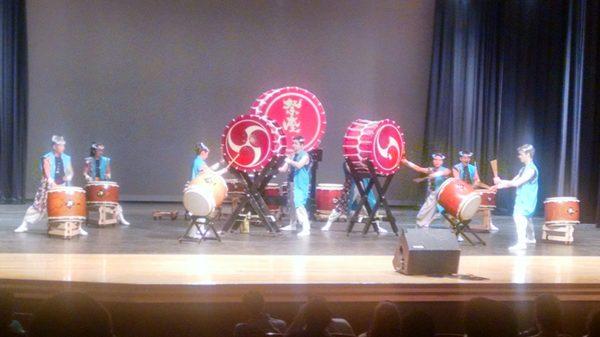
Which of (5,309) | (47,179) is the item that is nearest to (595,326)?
(5,309)

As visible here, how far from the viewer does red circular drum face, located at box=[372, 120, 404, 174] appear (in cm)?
944

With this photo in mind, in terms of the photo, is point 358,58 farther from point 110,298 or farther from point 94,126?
point 110,298

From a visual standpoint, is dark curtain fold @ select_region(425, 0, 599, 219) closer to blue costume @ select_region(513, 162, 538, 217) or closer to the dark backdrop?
the dark backdrop

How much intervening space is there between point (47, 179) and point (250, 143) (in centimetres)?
245

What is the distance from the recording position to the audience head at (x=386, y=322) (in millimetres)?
3047

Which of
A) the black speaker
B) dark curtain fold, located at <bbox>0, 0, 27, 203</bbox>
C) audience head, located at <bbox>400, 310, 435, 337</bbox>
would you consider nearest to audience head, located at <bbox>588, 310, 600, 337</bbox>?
audience head, located at <bbox>400, 310, 435, 337</bbox>

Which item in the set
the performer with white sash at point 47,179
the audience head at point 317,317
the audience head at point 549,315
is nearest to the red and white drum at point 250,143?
the performer with white sash at point 47,179

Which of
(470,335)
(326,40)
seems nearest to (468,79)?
(326,40)

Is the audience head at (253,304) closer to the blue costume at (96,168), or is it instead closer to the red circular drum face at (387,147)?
the red circular drum face at (387,147)

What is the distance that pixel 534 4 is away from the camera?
42.9 feet

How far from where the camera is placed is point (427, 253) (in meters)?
5.72

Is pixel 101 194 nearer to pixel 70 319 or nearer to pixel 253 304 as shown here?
pixel 253 304

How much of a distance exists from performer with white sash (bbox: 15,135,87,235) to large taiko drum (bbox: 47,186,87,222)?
24 cm

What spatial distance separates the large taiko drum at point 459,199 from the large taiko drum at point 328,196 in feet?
10.8
